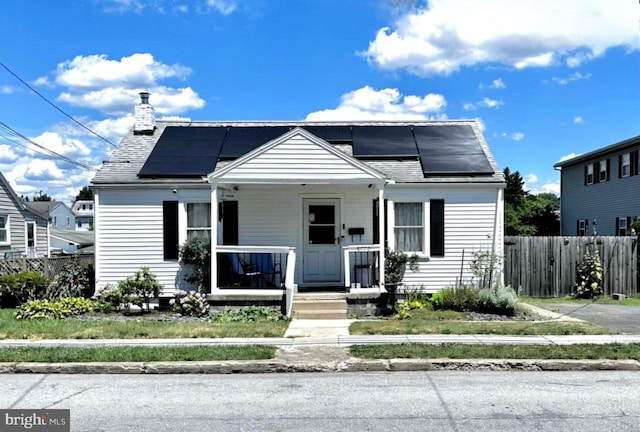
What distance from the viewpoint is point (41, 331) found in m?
9.67

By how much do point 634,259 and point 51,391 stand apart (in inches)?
641

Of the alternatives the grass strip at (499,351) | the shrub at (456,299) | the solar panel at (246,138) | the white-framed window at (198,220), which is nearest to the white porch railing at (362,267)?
the shrub at (456,299)

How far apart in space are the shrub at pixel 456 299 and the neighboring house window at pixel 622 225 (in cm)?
1613

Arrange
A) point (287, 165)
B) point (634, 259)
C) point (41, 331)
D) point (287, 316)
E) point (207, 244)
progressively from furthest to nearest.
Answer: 1. point (634, 259)
2. point (207, 244)
3. point (287, 165)
4. point (287, 316)
5. point (41, 331)

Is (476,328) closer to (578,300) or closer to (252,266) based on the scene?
(252,266)

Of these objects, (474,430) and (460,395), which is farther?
(460,395)

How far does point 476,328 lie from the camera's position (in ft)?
32.3

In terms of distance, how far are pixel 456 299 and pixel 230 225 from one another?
5.86 meters

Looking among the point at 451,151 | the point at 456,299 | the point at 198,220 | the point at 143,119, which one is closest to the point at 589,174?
the point at 451,151

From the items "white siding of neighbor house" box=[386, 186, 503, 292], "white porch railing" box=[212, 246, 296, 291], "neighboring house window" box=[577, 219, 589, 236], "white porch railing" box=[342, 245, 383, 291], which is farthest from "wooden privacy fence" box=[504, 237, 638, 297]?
"neighboring house window" box=[577, 219, 589, 236]

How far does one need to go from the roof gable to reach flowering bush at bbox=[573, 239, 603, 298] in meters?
7.85

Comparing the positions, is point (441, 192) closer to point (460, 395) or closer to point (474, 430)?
point (460, 395)

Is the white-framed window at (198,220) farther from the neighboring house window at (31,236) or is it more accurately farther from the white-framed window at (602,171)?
the neighboring house window at (31,236)

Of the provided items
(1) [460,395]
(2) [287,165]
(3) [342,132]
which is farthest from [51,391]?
(3) [342,132]
